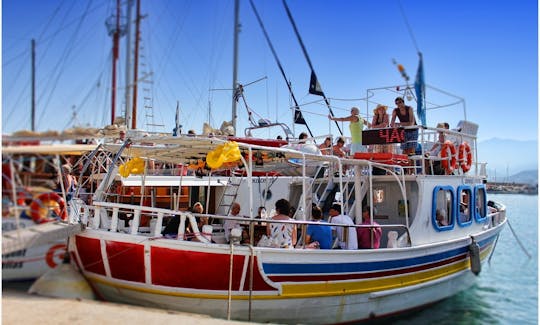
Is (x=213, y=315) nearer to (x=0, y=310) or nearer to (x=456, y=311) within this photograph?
(x=0, y=310)

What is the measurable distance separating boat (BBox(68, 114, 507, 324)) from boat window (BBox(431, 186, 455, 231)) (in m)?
0.02

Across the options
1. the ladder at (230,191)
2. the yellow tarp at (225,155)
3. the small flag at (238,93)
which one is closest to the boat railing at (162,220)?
the yellow tarp at (225,155)

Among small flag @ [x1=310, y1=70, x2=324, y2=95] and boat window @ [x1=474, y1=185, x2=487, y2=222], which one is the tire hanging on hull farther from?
small flag @ [x1=310, y1=70, x2=324, y2=95]

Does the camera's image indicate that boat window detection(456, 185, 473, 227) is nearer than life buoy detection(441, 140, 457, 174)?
No

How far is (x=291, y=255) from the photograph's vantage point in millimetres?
6660

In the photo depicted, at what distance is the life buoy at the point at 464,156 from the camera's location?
10183 millimetres

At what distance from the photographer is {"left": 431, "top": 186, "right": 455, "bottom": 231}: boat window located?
9.15 m

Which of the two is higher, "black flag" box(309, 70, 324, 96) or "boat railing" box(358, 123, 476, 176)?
"black flag" box(309, 70, 324, 96)

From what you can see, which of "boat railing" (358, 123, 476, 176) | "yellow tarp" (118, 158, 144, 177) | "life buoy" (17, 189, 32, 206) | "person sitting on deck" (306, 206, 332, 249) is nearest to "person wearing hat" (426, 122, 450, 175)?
"boat railing" (358, 123, 476, 176)

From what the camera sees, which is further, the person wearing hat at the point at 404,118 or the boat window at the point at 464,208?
the boat window at the point at 464,208

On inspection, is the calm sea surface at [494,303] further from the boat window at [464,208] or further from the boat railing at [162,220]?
the boat railing at [162,220]

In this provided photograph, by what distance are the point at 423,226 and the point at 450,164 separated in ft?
5.67

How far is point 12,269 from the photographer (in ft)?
11.9

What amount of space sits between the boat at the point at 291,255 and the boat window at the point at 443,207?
0.02 m
